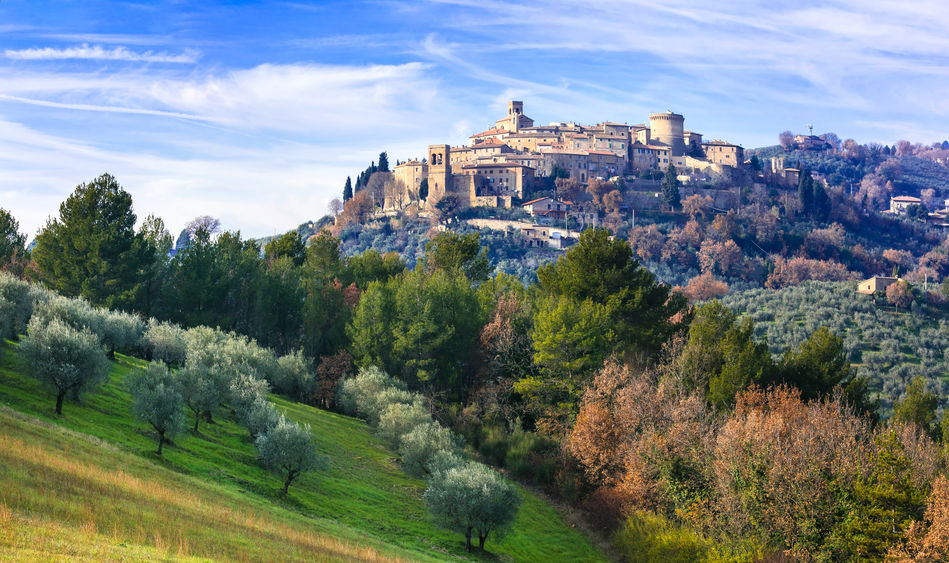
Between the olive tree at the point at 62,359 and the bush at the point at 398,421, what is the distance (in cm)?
1294

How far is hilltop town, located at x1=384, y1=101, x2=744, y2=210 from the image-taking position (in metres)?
133

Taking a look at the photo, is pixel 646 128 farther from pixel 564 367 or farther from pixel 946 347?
pixel 564 367

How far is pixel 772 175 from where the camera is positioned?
159125mm

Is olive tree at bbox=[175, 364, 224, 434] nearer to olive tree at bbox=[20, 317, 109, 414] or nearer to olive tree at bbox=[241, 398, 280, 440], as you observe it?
olive tree at bbox=[241, 398, 280, 440]

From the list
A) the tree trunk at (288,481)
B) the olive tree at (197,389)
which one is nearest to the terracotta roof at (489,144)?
the olive tree at (197,389)

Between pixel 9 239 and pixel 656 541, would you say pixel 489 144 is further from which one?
pixel 656 541

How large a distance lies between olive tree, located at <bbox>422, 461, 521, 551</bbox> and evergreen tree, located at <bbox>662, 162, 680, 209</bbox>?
115244 millimetres

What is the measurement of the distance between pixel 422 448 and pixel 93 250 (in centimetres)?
2373

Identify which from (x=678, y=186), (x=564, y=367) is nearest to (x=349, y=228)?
(x=678, y=186)

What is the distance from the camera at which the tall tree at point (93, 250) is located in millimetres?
41875

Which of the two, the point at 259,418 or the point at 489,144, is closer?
the point at 259,418

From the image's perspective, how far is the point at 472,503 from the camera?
24594 millimetres

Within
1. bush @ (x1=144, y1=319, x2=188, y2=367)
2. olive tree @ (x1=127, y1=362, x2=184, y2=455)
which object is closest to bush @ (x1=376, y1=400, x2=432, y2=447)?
bush @ (x1=144, y1=319, x2=188, y2=367)

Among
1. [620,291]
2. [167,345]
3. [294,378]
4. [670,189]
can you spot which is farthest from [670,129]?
[167,345]
